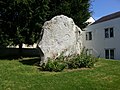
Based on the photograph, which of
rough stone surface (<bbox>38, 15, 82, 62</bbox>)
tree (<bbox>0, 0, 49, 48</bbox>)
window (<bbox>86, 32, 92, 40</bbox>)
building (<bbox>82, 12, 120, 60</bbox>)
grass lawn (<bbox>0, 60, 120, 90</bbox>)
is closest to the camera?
grass lawn (<bbox>0, 60, 120, 90</bbox>)

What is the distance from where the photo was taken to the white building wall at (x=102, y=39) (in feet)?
99.3

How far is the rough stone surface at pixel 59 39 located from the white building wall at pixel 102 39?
45.7ft

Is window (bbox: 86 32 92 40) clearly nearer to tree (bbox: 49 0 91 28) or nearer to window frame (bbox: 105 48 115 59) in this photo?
window frame (bbox: 105 48 115 59)

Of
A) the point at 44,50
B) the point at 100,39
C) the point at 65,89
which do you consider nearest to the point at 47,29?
the point at 44,50

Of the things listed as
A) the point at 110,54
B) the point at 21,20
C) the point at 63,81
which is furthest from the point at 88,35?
the point at 63,81

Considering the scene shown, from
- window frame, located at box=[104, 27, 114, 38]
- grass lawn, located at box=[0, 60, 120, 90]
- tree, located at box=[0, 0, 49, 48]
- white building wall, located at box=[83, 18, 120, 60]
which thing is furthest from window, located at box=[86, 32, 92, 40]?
grass lawn, located at box=[0, 60, 120, 90]

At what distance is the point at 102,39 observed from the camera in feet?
110

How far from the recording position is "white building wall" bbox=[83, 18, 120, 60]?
30281 mm

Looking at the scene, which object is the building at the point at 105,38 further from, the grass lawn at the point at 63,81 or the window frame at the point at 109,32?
the grass lawn at the point at 63,81

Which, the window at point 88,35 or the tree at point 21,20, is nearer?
the tree at point 21,20

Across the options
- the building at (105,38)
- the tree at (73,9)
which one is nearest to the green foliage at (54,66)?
the tree at (73,9)

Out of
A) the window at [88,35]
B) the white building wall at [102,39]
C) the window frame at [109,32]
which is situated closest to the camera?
the white building wall at [102,39]

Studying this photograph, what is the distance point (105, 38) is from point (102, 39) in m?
0.77

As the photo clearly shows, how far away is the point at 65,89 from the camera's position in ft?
33.3
